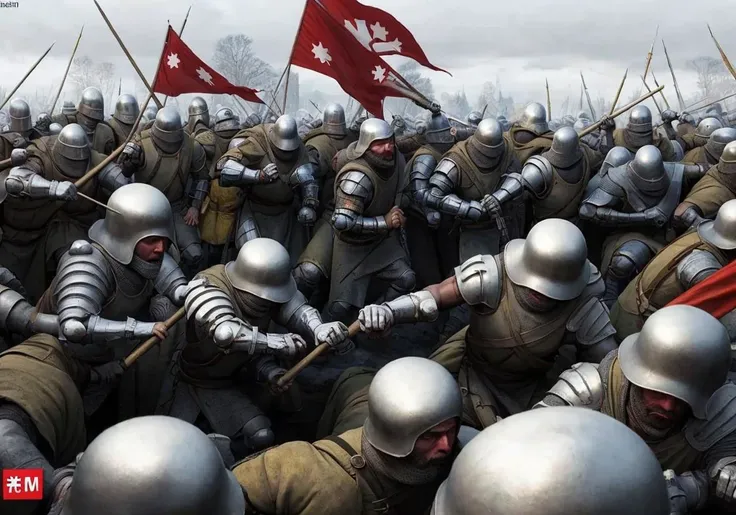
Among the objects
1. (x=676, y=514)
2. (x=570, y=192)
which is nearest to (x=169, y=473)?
(x=676, y=514)

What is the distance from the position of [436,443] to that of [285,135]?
5199 mm

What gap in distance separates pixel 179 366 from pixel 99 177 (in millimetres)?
2693

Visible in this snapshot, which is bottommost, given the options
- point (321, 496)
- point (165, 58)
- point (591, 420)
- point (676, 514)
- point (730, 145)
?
point (676, 514)

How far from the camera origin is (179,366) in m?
5.35

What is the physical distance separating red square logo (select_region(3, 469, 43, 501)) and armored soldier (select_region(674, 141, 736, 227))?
6331mm

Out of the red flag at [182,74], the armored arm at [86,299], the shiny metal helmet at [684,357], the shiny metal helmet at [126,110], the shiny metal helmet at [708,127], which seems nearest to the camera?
the shiny metal helmet at [684,357]

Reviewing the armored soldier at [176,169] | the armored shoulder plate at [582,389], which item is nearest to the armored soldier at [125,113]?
the armored soldier at [176,169]

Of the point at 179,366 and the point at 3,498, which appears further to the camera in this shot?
the point at 179,366

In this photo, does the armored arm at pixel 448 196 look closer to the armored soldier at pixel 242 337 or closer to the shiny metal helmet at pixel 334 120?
the shiny metal helmet at pixel 334 120

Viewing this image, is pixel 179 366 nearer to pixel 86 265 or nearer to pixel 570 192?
pixel 86 265

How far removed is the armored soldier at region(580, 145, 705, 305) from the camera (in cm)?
730

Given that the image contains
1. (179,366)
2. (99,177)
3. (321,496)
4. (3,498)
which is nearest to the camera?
(321,496)

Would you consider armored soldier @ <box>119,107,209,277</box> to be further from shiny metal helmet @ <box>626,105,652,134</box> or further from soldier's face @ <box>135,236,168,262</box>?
shiny metal helmet @ <box>626,105,652,134</box>

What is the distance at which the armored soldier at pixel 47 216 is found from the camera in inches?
262
